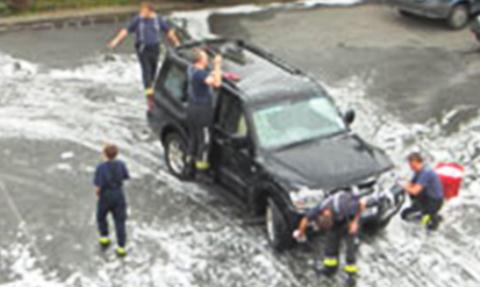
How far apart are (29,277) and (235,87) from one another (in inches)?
142

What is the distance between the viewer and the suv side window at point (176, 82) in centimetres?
1103

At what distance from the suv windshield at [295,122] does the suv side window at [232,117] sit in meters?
0.20

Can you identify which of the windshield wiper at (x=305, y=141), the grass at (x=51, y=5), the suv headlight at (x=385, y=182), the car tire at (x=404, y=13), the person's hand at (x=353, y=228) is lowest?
the person's hand at (x=353, y=228)

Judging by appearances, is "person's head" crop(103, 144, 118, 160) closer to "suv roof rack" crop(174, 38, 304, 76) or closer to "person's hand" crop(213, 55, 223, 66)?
"person's hand" crop(213, 55, 223, 66)

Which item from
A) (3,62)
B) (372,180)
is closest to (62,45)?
(3,62)

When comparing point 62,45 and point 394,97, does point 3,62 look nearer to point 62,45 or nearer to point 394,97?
point 62,45

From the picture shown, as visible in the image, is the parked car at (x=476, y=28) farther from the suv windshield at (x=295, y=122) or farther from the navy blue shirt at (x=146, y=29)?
the suv windshield at (x=295, y=122)

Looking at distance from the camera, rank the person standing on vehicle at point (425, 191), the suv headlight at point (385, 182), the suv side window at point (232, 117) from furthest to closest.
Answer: the suv side window at point (232, 117), the person standing on vehicle at point (425, 191), the suv headlight at point (385, 182)

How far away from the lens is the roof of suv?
10.1 m

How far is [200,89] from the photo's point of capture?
10.5 meters

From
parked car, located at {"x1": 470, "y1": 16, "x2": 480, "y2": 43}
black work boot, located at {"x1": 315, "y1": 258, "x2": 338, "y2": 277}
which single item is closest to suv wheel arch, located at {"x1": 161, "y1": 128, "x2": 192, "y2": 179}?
black work boot, located at {"x1": 315, "y1": 258, "x2": 338, "y2": 277}

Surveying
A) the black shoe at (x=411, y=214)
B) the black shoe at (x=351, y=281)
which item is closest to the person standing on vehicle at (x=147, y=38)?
the black shoe at (x=411, y=214)

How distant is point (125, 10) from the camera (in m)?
19.2

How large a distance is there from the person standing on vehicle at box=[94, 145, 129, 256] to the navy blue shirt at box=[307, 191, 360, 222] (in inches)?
93.4
